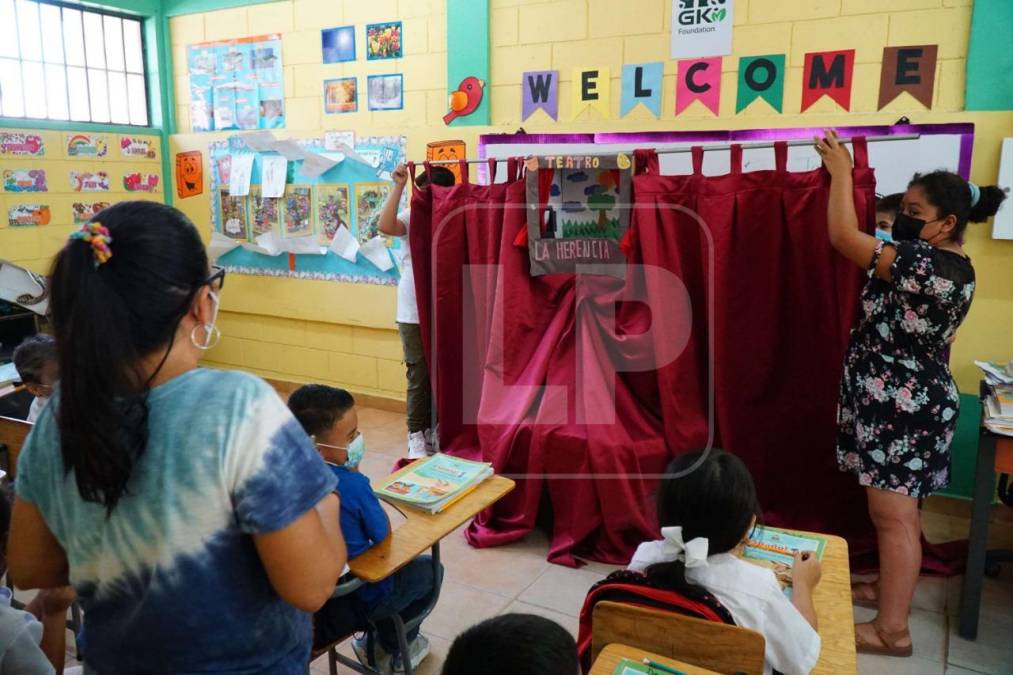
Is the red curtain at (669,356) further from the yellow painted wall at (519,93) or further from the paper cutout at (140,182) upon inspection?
the paper cutout at (140,182)

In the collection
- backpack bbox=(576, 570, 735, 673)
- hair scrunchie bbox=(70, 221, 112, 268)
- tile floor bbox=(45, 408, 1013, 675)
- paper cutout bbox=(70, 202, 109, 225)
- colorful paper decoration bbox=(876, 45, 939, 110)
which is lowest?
tile floor bbox=(45, 408, 1013, 675)

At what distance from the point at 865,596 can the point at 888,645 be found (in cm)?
30

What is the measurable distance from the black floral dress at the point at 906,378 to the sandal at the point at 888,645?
45 centimetres

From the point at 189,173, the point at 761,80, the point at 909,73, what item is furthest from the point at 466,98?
the point at 189,173

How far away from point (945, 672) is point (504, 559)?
58.9 inches

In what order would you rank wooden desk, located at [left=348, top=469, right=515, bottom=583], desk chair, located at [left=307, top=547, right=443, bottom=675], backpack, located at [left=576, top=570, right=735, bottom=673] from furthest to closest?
desk chair, located at [left=307, top=547, right=443, bottom=675] → wooden desk, located at [left=348, top=469, right=515, bottom=583] → backpack, located at [left=576, top=570, right=735, bottom=673]

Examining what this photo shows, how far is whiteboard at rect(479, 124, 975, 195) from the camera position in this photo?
3062 mm

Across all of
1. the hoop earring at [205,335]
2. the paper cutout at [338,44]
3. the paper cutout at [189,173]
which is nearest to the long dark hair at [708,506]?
the hoop earring at [205,335]

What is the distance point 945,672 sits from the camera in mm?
2250

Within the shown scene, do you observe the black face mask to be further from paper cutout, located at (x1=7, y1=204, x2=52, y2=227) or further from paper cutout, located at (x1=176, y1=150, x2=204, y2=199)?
paper cutout, located at (x1=7, y1=204, x2=52, y2=227)

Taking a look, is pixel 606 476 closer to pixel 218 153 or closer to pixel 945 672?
pixel 945 672

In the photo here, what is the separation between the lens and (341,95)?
451cm

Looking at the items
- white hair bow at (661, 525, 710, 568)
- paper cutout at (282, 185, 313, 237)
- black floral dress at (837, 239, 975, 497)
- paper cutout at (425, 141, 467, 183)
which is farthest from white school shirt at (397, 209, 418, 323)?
white hair bow at (661, 525, 710, 568)

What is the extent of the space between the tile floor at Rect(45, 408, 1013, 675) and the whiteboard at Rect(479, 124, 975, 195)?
4.95 feet
